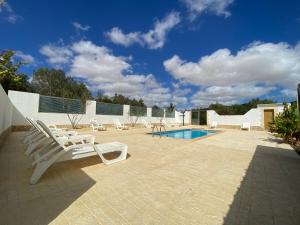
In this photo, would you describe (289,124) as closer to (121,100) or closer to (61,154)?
(61,154)

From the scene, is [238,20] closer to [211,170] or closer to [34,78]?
[211,170]

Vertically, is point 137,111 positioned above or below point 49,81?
below

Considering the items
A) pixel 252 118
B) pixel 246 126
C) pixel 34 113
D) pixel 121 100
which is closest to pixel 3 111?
pixel 34 113

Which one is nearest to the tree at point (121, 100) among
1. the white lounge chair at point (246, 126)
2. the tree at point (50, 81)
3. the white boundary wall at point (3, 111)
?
the tree at point (50, 81)

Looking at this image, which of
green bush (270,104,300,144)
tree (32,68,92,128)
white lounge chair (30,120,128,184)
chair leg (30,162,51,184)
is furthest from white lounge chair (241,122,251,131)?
tree (32,68,92,128)

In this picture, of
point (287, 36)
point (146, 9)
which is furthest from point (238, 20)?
point (146, 9)

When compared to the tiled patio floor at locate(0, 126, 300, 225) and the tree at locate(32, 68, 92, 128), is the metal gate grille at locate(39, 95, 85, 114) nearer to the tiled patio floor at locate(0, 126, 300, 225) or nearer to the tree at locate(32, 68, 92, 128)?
the tiled patio floor at locate(0, 126, 300, 225)

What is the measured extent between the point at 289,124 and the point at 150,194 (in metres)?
7.92

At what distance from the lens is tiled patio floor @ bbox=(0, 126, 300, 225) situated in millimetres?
1682

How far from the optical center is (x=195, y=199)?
2098 millimetres

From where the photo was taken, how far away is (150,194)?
221 centimetres

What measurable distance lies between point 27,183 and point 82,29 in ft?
41.9

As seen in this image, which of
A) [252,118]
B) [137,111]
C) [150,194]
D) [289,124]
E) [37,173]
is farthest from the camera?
[137,111]

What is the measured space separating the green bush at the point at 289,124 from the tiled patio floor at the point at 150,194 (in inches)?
166
